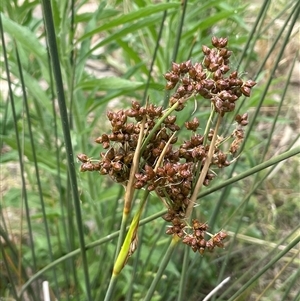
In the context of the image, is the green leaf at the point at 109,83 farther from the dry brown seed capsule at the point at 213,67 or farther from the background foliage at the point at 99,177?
the dry brown seed capsule at the point at 213,67

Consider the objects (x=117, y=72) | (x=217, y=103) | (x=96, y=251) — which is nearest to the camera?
(x=217, y=103)

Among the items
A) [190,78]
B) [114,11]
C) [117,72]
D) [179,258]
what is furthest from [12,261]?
[117,72]

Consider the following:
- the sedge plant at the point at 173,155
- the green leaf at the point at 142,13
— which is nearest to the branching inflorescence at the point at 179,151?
the sedge plant at the point at 173,155

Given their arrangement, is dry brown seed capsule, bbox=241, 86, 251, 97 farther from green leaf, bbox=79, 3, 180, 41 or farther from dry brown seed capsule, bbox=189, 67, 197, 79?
green leaf, bbox=79, 3, 180, 41

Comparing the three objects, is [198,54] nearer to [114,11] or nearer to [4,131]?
[114,11]

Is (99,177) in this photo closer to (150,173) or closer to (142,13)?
(142,13)

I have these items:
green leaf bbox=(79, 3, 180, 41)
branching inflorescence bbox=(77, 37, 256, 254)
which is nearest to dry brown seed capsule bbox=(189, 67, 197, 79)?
branching inflorescence bbox=(77, 37, 256, 254)
